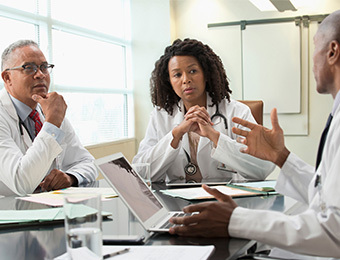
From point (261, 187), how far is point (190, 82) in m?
1.09

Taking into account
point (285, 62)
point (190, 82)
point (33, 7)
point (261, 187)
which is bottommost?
point (261, 187)

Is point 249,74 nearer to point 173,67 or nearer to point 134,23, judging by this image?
point 134,23

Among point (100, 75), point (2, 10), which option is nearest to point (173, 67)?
point (2, 10)

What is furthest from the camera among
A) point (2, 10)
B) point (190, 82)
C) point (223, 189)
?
point (2, 10)

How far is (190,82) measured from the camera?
2.84 m

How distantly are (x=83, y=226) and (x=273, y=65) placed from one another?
4815mm

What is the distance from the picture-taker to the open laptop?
4.21 ft

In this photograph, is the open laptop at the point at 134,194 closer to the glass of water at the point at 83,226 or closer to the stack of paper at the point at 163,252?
the stack of paper at the point at 163,252

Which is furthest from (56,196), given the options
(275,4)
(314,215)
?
(275,4)

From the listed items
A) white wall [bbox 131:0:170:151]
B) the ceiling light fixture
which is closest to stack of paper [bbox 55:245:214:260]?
the ceiling light fixture

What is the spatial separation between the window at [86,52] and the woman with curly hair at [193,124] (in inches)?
60.9

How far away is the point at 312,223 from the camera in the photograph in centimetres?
114

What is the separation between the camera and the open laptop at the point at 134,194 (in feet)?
4.21

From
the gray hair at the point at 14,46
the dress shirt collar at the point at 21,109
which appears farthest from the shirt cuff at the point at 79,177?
the gray hair at the point at 14,46
